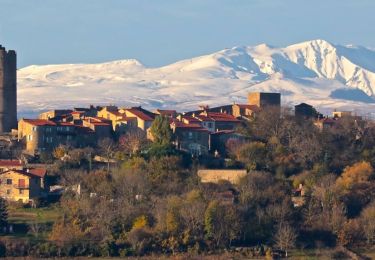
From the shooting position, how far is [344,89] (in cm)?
18412

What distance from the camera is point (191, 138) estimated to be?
46375 mm

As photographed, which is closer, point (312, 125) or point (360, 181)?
point (360, 181)

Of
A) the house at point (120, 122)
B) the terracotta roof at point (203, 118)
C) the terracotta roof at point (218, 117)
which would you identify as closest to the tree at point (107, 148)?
the house at point (120, 122)

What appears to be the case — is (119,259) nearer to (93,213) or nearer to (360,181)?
(93,213)

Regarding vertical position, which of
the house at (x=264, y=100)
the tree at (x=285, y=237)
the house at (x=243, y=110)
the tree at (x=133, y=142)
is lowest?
the tree at (x=285, y=237)

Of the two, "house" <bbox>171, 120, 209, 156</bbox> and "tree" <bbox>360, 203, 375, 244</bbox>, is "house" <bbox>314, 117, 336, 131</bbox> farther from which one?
"tree" <bbox>360, 203, 375, 244</bbox>

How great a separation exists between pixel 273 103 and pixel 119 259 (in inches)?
739

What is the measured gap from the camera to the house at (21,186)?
133ft

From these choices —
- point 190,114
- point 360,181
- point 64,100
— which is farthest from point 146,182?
point 64,100

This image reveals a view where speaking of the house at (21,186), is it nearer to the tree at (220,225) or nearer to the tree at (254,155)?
the tree at (220,225)

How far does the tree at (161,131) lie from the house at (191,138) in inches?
25.0

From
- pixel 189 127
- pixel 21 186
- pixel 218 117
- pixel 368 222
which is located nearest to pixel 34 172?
pixel 21 186

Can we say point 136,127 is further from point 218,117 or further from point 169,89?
point 169,89

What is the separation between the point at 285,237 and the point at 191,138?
32.0 feet
